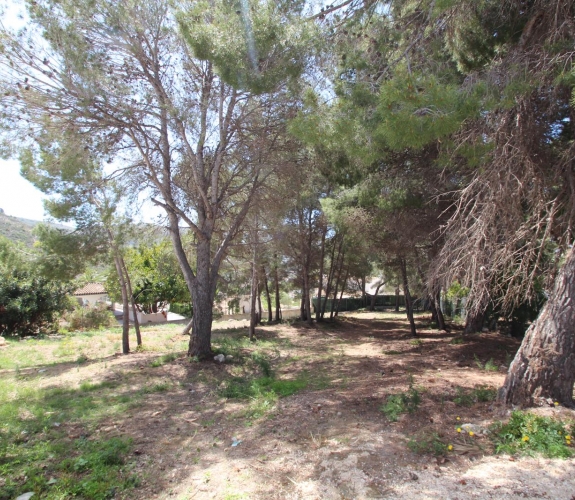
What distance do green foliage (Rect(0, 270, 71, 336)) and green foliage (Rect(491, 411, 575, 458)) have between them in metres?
16.5

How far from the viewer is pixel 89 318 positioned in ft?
60.3

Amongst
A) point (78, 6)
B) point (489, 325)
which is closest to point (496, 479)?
point (78, 6)

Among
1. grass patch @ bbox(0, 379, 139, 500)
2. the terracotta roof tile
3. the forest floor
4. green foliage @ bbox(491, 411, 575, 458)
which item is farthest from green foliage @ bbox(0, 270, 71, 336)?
the terracotta roof tile

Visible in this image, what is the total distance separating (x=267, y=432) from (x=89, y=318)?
17115mm

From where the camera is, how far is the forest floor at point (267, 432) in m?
2.91

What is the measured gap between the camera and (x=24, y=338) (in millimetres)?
14625

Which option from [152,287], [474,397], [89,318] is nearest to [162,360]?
[474,397]

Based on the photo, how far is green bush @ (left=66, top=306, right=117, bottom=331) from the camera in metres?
17.9

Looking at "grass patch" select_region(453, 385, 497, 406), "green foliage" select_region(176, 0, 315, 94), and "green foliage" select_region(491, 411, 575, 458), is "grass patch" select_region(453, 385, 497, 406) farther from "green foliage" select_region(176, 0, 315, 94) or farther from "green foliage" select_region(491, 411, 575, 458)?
"green foliage" select_region(176, 0, 315, 94)

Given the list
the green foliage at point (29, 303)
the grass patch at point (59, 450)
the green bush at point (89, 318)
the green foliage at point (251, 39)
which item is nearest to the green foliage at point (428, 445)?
the grass patch at point (59, 450)

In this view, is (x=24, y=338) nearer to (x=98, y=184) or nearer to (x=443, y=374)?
(x=98, y=184)

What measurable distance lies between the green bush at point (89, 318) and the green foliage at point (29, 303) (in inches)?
54.1

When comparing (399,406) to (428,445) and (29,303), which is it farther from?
(29,303)

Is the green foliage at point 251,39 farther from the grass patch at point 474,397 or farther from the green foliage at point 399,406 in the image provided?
the grass patch at point 474,397
